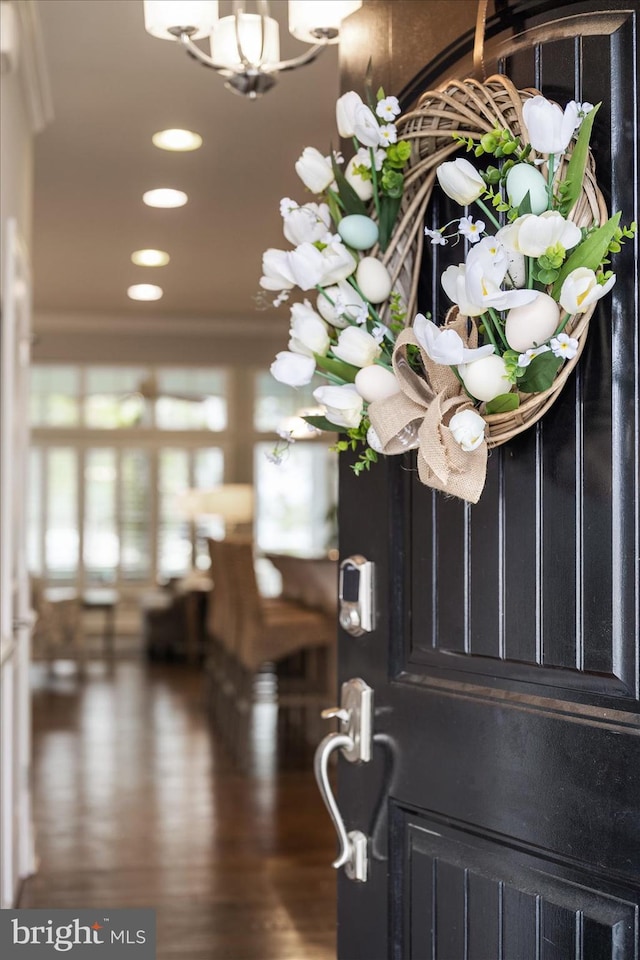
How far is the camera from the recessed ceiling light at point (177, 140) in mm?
4312

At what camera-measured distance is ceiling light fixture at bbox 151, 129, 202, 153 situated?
4.31 metres

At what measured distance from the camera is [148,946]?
1607 millimetres

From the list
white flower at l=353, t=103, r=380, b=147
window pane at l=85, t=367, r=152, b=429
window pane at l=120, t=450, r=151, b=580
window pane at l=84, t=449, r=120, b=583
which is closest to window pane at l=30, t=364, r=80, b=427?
window pane at l=85, t=367, r=152, b=429

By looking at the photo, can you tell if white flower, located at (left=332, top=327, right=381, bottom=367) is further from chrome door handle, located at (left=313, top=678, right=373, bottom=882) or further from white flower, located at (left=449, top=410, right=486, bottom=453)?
chrome door handle, located at (left=313, top=678, right=373, bottom=882)

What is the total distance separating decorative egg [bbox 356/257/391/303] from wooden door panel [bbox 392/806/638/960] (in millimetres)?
774

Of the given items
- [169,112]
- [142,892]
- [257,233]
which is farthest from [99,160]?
[142,892]

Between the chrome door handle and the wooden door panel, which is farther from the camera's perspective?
the chrome door handle

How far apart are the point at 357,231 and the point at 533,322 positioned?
15.5 inches

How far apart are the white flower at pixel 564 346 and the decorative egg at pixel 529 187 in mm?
163

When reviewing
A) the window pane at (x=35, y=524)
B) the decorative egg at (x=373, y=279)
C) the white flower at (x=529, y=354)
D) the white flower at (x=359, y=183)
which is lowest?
the window pane at (x=35, y=524)

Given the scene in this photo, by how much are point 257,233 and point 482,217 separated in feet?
15.9

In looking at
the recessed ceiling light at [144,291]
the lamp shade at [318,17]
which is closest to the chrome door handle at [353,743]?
the lamp shade at [318,17]

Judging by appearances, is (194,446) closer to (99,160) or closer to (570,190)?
(99,160)

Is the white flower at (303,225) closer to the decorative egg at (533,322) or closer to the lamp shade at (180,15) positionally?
the decorative egg at (533,322)
